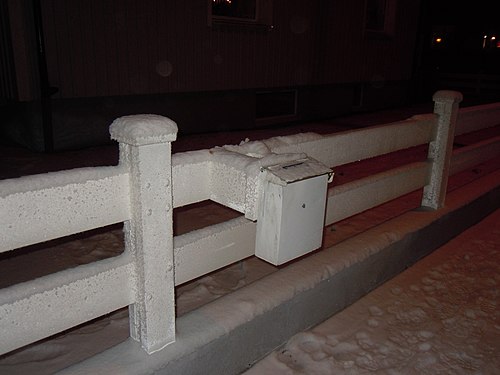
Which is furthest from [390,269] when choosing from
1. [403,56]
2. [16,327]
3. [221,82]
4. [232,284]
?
[403,56]

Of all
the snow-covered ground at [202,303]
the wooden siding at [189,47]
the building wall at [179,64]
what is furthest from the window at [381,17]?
the snow-covered ground at [202,303]

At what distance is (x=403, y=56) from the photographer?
1404 centimetres

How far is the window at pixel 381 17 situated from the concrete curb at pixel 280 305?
10503 millimetres

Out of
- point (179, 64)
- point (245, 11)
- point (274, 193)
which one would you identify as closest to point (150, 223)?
point (274, 193)

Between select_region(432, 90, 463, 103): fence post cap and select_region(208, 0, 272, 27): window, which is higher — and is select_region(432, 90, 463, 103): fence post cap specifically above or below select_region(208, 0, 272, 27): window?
below

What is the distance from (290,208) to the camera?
6.21 feet

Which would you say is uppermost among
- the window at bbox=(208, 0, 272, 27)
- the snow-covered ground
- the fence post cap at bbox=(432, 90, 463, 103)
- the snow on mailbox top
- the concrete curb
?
the window at bbox=(208, 0, 272, 27)

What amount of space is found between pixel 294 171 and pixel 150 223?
24.4 inches

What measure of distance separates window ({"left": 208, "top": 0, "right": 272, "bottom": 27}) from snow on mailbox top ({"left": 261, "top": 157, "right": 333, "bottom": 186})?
754cm

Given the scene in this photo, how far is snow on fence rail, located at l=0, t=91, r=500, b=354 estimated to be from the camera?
1.57 metres

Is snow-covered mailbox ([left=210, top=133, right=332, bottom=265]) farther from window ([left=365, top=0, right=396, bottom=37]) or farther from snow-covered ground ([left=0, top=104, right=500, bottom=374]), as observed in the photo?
window ([left=365, top=0, right=396, bottom=37])

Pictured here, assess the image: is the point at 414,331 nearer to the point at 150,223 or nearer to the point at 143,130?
the point at 150,223

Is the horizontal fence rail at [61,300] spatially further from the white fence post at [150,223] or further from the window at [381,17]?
the window at [381,17]

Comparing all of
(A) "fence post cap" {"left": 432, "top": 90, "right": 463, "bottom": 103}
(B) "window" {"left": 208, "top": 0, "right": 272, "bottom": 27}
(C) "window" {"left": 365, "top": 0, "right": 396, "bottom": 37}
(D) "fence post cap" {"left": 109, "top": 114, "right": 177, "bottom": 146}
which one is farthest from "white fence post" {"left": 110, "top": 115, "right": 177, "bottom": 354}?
(C) "window" {"left": 365, "top": 0, "right": 396, "bottom": 37}
